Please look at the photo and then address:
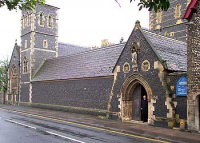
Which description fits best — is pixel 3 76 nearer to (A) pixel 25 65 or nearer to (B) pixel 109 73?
(A) pixel 25 65

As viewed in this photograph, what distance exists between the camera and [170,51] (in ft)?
58.8

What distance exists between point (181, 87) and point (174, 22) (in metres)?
19.1

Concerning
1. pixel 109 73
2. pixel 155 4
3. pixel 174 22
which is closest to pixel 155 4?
pixel 155 4

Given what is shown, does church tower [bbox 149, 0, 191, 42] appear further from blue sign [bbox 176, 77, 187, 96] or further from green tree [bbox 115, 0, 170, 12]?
green tree [bbox 115, 0, 170, 12]

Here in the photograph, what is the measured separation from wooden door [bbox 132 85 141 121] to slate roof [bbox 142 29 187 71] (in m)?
3.13

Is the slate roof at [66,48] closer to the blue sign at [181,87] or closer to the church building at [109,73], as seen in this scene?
the church building at [109,73]

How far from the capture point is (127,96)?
18656 mm

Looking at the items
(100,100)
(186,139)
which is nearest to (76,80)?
(100,100)

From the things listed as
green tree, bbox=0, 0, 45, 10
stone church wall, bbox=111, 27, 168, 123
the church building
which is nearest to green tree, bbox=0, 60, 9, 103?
the church building

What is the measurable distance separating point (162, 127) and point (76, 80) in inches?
484

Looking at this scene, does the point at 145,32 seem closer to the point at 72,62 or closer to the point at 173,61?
the point at 173,61

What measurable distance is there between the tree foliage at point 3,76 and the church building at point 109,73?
155 centimetres

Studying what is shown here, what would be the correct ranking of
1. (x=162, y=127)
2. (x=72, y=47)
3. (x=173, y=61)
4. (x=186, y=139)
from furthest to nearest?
(x=72, y=47)
(x=173, y=61)
(x=162, y=127)
(x=186, y=139)

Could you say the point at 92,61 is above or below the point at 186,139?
above
